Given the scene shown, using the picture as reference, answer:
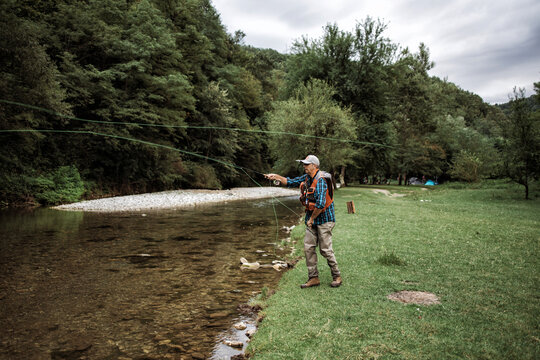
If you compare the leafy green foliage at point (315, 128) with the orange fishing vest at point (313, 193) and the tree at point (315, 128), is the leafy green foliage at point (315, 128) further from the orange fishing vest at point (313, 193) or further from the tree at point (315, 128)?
the orange fishing vest at point (313, 193)


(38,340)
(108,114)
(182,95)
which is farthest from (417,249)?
(182,95)

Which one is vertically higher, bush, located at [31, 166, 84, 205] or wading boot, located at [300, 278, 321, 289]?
bush, located at [31, 166, 84, 205]

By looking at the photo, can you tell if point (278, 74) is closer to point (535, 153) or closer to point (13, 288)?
point (535, 153)

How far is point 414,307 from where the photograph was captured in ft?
Result: 17.4

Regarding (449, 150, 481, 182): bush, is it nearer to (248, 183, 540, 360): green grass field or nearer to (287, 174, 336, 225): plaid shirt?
(248, 183, 540, 360): green grass field

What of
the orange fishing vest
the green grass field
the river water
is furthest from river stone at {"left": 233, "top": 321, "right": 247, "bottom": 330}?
the orange fishing vest

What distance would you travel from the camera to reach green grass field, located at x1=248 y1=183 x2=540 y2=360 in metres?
4.12

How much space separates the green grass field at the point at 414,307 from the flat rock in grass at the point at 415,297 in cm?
15

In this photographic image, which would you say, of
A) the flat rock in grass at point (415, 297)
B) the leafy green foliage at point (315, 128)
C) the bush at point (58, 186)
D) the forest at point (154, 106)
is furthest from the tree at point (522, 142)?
the bush at point (58, 186)

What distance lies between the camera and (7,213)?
1720 centimetres

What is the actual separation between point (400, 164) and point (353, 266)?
57.8 meters

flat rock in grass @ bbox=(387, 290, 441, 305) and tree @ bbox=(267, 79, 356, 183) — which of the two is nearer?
flat rock in grass @ bbox=(387, 290, 441, 305)

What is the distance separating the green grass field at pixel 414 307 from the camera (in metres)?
4.12

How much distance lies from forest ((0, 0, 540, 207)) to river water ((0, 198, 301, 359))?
12.0 feet
